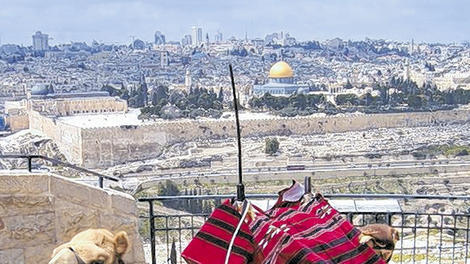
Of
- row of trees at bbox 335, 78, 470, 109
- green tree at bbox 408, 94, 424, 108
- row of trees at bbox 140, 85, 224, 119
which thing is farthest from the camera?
row of trees at bbox 335, 78, 470, 109

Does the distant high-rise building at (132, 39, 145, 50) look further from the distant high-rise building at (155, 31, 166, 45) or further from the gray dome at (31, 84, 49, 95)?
the gray dome at (31, 84, 49, 95)

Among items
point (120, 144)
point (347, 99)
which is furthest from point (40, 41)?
point (120, 144)

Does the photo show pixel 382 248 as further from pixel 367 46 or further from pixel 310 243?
pixel 367 46

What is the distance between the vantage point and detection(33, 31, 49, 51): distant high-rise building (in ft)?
296

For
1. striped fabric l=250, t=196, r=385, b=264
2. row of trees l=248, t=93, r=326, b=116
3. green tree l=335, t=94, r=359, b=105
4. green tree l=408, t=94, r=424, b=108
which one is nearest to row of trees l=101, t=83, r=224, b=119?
Result: row of trees l=248, t=93, r=326, b=116

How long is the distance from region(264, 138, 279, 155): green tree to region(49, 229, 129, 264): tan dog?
26180 millimetres

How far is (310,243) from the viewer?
0.78 meters

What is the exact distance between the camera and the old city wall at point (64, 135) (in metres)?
29.2

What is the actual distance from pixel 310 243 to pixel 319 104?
37.1m

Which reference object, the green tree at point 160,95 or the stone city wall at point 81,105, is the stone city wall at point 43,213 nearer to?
the stone city wall at point 81,105

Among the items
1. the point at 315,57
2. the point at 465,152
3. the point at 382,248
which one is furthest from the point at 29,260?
the point at 315,57

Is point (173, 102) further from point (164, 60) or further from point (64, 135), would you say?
point (164, 60)

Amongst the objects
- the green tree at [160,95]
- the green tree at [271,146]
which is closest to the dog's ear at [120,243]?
the green tree at [271,146]

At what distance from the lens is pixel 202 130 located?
3203cm
